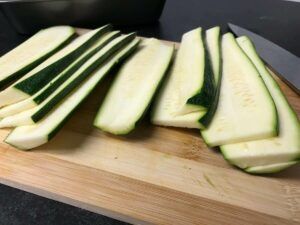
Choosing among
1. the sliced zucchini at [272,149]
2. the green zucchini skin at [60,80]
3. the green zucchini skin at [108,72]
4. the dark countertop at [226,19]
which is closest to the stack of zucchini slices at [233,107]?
the sliced zucchini at [272,149]

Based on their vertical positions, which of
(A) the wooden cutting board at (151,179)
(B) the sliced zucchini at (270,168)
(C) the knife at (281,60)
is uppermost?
(C) the knife at (281,60)

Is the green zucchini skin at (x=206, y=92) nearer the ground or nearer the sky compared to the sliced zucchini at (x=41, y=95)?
nearer the sky

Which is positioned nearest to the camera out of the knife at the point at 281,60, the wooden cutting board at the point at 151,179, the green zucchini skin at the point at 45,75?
the wooden cutting board at the point at 151,179

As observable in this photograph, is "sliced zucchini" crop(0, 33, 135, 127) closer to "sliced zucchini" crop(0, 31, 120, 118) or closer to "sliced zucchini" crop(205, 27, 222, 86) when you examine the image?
"sliced zucchini" crop(0, 31, 120, 118)

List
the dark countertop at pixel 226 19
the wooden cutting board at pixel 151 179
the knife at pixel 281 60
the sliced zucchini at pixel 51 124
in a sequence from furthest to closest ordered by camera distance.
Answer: the dark countertop at pixel 226 19, the knife at pixel 281 60, the sliced zucchini at pixel 51 124, the wooden cutting board at pixel 151 179

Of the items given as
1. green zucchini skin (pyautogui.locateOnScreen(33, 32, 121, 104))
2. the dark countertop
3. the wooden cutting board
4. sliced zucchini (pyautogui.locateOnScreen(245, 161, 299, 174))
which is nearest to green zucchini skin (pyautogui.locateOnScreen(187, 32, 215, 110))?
the wooden cutting board

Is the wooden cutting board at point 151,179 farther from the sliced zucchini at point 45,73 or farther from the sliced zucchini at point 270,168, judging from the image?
the sliced zucchini at point 45,73

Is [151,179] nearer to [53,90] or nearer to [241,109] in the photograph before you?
[241,109]
